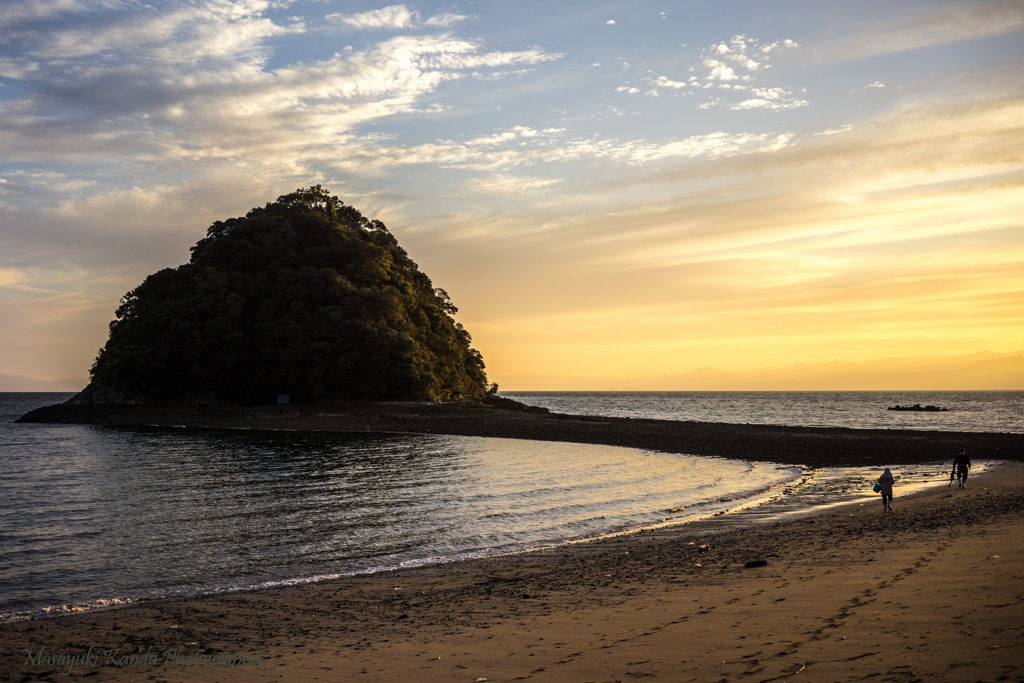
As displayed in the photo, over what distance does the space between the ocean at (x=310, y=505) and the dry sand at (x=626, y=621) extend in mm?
2014

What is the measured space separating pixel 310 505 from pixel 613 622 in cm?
1495

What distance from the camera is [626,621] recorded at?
29.8 ft

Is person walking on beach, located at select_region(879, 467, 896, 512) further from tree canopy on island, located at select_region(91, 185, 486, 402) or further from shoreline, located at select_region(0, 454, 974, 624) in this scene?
tree canopy on island, located at select_region(91, 185, 486, 402)

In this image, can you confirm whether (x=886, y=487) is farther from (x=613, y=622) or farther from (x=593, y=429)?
(x=593, y=429)

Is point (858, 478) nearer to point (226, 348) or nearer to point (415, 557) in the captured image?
point (415, 557)

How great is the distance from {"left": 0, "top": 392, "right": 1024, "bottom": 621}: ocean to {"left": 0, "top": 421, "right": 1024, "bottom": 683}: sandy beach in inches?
76.7

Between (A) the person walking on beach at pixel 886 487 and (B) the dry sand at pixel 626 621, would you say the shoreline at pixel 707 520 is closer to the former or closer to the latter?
(B) the dry sand at pixel 626 621

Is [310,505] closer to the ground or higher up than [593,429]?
higher up

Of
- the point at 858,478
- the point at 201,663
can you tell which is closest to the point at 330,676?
the point at 201,663

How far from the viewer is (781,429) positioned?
52.2 m

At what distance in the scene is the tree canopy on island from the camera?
7238cm

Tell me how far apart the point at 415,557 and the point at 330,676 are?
25.0 ft

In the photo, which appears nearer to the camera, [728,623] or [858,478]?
[728,623]

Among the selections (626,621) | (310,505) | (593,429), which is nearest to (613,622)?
(626,621)
